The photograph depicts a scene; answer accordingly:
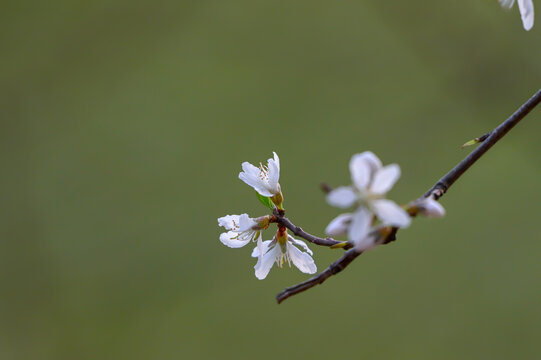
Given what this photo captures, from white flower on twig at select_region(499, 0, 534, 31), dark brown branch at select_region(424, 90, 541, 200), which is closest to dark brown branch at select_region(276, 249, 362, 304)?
dark brown branch at select_region(424, 90, 541, 200)

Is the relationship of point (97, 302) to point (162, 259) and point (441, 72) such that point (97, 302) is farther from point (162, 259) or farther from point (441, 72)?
point (441, 72)

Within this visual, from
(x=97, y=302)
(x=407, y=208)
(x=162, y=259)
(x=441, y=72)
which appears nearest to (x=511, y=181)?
(x=441, y=72)

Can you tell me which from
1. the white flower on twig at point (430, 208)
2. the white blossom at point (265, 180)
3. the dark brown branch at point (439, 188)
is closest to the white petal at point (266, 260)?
the white blossom at point (265, 180)

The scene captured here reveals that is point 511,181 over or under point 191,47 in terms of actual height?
under

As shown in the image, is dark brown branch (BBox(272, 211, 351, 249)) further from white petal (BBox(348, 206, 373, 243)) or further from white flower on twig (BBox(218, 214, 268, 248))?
white petal (BBox(348, 206, 373, 243))

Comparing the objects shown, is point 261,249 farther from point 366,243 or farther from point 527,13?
point 527,13

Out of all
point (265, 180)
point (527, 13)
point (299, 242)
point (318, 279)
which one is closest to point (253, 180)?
point (265, 180)
